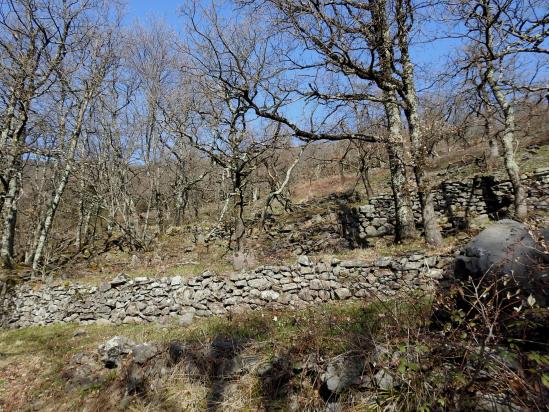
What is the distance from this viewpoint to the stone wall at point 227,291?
738cm

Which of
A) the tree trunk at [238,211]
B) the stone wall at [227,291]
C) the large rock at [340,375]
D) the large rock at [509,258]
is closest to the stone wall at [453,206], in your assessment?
the tree trunk at [238,211]

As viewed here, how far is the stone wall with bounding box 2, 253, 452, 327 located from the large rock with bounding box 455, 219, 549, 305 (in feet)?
9.75

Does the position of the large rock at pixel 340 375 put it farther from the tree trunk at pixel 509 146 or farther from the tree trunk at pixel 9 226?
the tree trunk at pixel 9 226

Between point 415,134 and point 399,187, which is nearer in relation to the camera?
point 415,134

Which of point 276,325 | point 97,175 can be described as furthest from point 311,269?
point 97,175

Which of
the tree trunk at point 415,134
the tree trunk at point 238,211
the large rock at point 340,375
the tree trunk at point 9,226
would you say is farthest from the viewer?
the tree trunk at point 9,226

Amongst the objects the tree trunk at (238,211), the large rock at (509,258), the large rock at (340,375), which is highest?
the tree trunk at (238,211)

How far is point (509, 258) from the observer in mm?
3430

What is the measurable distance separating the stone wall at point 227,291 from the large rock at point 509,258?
9.75 feet

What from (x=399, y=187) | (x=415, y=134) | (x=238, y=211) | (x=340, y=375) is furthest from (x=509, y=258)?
(x=238, y=211)

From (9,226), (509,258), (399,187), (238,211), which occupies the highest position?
(9,226)

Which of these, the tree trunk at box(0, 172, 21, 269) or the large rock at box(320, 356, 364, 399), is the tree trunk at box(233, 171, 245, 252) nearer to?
the large rock at box(320, 356, 364, 399)

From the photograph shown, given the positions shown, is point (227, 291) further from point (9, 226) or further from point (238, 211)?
point (9, 226)

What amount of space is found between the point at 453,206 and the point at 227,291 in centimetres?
956
